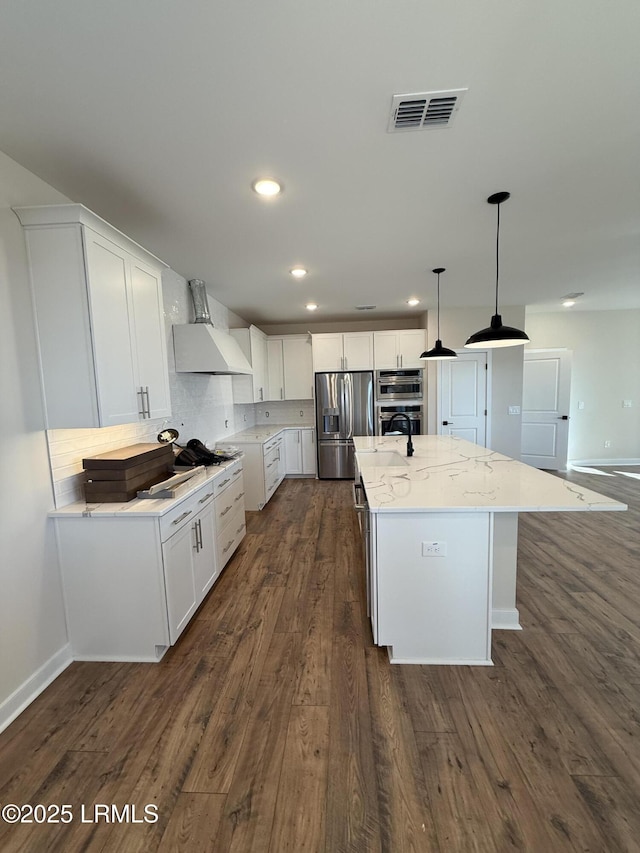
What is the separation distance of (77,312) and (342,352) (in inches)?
158

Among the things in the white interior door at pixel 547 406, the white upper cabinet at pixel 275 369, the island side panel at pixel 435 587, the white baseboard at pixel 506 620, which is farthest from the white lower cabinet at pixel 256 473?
the white interior door at pixel 547 406

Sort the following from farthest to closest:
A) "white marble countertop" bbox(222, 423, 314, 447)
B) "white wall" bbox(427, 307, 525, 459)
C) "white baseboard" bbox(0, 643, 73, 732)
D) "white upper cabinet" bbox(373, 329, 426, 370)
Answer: "white upper cabinet" bbox(373, 329, 426, 370) → "white wall" bbox(427, 307, 525, 459) → "white marble countertop" bbox(222, 423, 314, 447) → "white baseboard" bbox(0, 643, 73, 732)

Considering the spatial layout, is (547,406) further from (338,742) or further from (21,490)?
(21,490)

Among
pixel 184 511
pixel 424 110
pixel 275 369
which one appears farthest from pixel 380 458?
pixel 275 369

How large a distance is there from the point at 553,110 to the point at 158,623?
3203 millimetres

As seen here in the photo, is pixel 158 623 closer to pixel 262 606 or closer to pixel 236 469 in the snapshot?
pixel 262 606

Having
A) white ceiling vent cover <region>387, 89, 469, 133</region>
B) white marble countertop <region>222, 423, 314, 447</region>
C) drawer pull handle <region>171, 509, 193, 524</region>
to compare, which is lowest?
drawer pull handle <region>171, 509, 193, 524</region>

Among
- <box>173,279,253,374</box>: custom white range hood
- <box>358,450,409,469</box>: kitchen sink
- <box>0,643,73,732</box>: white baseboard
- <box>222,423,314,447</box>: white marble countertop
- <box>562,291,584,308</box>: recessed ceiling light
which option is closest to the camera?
<box>0,643,73,732</box>: white baseboard

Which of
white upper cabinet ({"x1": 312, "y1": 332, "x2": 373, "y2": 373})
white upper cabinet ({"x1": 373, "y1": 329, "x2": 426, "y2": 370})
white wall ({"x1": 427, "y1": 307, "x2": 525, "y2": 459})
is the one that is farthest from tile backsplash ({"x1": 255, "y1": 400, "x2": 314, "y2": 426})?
white wall ({"x1": 427, "y1": 307, "x2": 525, "y2": 459})

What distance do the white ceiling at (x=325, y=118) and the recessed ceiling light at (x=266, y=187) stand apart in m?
0.05

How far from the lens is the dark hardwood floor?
1.15m

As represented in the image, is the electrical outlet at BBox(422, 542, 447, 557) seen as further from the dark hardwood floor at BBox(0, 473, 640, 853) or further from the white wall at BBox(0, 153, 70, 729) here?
the white wall at BBox(0, 153, 70, 729)

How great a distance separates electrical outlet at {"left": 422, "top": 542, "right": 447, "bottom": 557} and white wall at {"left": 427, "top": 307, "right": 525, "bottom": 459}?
3.77 m

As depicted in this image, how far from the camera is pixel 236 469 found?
123 inches
